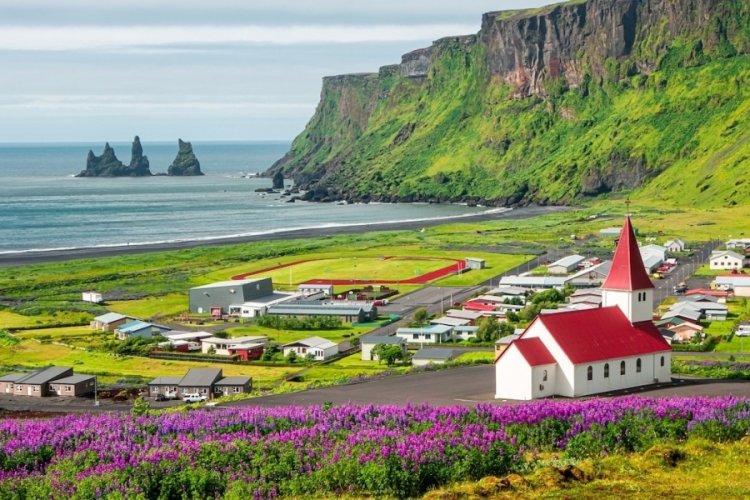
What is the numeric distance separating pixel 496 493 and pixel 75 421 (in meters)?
21.2

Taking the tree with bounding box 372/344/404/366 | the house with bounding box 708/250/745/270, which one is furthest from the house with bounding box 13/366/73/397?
the house with bounding box 708/250/745/270

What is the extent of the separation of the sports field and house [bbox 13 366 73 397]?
5172 centimetres

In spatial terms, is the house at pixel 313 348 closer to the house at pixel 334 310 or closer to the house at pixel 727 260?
the house at pixel 334 310

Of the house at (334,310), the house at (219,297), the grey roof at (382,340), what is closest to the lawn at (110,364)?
the grey roof at (382,340)

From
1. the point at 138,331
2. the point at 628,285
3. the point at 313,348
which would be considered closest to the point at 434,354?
the point at 313,348

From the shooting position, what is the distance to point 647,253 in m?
131

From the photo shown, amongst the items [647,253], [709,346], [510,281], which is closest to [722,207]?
[647,253]

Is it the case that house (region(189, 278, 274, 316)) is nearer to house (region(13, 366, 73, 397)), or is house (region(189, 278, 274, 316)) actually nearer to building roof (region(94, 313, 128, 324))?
building roof (region(94, 313, 128, 324))

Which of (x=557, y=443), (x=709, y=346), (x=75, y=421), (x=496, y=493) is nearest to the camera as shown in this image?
(x=496, y=493)

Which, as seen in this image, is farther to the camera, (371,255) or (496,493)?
(371,255)

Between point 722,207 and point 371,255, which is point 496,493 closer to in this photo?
point 371,255

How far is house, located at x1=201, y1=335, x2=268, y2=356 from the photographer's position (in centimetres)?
8200

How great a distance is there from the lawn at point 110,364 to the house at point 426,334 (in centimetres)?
1220

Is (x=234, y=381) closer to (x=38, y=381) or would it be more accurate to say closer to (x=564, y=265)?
(x=38, y=381)
